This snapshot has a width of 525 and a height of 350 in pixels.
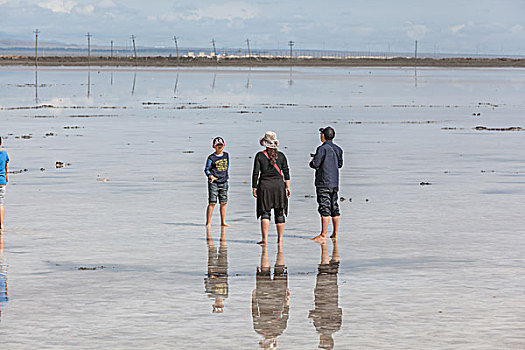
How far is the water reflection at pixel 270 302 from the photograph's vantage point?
379 inches

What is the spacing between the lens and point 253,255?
13.8m

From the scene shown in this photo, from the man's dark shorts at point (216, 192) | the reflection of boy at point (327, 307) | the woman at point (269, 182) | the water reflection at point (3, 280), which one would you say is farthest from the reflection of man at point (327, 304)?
the water reflection at point (3, 280)

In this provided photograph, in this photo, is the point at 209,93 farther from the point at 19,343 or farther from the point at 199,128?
the point at 19,343

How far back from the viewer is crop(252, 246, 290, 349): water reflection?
31.6 ft

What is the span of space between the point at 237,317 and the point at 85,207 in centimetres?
898

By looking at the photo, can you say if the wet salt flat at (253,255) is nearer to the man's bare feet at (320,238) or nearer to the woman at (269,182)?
the man's bare feet at (320,238)

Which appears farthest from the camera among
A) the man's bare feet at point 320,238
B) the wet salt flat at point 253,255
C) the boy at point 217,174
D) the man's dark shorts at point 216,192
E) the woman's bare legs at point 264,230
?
the man's dark shorts at point 216,192

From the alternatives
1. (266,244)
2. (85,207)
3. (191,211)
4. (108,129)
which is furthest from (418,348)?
(108,129)

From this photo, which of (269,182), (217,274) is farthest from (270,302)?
(269,182)

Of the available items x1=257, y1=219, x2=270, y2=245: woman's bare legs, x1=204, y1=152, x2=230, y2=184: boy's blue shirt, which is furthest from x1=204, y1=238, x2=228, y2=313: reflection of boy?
x1=204, y1=152, x2=230, y2=184: boy's blue shirt

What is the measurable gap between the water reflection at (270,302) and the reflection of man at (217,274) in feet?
1.40

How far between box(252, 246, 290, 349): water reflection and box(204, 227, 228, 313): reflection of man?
43cm

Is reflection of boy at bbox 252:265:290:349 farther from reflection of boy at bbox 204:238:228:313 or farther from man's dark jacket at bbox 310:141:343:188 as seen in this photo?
man's dark jacket at bbox 310:141:343:188

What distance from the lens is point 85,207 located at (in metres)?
18.5
